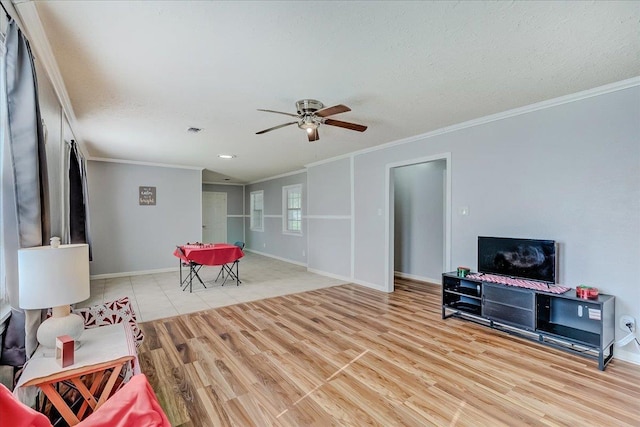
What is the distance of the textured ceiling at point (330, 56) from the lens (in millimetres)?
1733

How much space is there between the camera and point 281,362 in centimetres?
267

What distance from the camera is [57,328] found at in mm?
1565

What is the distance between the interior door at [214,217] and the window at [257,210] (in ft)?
3.08

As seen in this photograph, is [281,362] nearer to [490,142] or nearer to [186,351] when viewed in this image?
[186,351]

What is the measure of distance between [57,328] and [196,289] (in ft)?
12.5

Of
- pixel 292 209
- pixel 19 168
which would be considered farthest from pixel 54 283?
pixel 292 209

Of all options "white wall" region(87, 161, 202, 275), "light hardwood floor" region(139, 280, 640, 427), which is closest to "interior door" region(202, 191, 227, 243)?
"white wall" region(87, 161, 202, 275)

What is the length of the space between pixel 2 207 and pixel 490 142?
4.36m

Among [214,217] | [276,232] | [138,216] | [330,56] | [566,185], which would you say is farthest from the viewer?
[214,217]

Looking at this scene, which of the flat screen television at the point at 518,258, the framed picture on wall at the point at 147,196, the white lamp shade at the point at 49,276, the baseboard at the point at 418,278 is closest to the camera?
the white lamp shade at the point at 49,276

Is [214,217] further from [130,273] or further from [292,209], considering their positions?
[130,273]

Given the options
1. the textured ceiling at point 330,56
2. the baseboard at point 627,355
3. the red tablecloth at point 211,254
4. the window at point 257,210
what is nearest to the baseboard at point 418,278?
the baseboard at point 627,355

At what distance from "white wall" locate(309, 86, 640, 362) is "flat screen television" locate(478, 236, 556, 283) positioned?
0.20m

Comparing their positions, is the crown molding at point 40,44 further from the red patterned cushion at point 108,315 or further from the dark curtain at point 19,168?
the red patterned cushion at point 108,315
